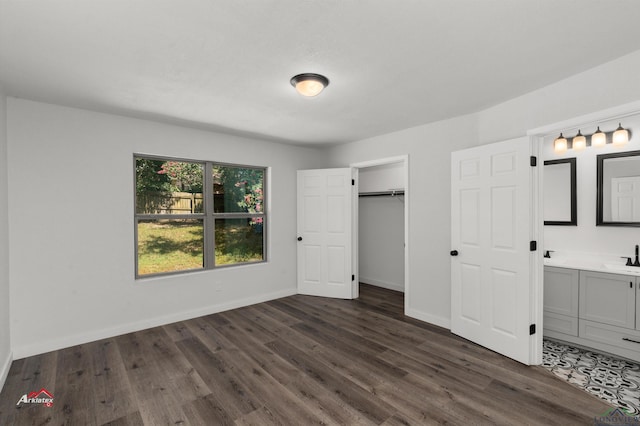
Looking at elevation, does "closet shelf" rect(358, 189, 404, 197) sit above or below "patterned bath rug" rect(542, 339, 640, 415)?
above

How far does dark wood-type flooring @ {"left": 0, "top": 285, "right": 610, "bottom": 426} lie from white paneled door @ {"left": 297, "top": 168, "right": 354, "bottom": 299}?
125 cm

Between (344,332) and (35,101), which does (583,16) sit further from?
(35,101)

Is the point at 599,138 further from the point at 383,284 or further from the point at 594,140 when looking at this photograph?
the point at 383,284

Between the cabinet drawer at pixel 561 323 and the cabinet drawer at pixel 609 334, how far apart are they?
0.05m

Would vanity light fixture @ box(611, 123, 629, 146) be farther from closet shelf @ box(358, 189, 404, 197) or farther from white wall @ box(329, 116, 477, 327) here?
closet shelf @ box(358, 189, 404, 197)

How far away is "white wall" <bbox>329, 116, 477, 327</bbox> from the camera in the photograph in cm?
352

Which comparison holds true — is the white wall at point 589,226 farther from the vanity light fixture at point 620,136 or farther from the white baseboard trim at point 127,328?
the white baseboard trim at point 127,328

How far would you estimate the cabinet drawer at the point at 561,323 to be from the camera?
10.00ft

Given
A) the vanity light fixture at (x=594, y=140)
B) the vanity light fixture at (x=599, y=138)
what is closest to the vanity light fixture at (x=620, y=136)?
the vanity light fixture at (x=594, y=140)

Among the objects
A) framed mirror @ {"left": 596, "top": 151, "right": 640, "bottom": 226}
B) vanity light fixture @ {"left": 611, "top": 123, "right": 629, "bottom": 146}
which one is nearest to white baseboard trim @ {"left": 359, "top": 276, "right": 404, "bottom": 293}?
framed mirror @ {"left": 596, "top": 151, "right": 640, "bottom": 226}

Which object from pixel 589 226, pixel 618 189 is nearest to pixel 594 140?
pixel 618 189

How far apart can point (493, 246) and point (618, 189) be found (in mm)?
1650

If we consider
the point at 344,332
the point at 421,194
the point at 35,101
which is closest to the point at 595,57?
the point at 421,194

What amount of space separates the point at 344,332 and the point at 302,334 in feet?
1.59
